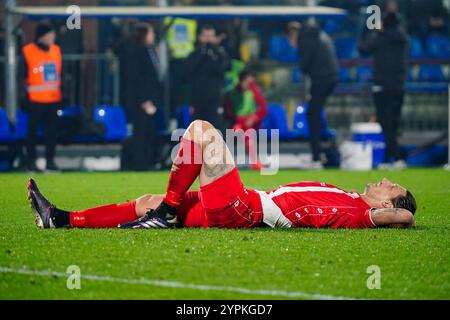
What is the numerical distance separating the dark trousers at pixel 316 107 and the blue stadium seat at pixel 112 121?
9.74ft

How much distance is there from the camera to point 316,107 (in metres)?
21.6

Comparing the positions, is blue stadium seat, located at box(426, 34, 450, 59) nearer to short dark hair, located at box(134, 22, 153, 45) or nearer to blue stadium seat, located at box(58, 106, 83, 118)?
short dark hair, located at box(134, 22, 153, 45)

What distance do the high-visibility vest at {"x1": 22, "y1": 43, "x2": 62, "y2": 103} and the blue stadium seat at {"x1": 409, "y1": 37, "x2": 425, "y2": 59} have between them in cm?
813

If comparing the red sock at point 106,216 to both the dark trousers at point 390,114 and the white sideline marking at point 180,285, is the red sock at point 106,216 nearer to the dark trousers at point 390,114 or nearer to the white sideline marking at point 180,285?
the white sideline marking at point 180,285

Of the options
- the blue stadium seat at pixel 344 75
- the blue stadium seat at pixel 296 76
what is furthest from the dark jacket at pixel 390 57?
the blue stadium seat at pixel 296 76

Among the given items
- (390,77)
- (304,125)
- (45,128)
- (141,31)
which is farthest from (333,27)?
(45,128)

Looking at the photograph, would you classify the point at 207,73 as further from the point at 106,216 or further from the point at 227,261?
the point at 227,261

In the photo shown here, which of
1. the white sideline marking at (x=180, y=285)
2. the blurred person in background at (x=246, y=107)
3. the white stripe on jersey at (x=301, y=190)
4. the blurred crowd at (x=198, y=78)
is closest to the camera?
the white sideline marking at (x=180, y=285)

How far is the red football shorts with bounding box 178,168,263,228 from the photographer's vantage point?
9766 millimetres

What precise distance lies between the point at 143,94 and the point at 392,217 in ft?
37.3

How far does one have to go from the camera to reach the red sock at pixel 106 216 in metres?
10.3

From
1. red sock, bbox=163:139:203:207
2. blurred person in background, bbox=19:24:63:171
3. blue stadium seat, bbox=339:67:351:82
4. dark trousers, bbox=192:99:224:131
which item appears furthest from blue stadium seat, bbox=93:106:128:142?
red sock, bbox=163:139:203:207
